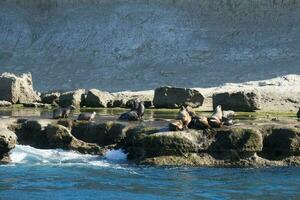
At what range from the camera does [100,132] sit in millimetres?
25797

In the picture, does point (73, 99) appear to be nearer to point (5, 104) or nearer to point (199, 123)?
point (5, 104)

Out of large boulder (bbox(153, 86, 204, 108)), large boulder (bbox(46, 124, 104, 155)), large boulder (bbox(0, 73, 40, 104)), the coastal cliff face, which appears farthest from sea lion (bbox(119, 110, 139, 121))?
the coastal cliff face

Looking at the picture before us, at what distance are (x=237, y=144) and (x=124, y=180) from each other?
4584 millimetres

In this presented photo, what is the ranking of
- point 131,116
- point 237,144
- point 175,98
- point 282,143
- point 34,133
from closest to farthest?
point 237,144 < point 282,143 < point 34,133 < point 131,116 < point 175,98

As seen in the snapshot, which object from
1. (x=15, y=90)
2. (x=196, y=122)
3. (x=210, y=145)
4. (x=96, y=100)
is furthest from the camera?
(x=15, y=90)

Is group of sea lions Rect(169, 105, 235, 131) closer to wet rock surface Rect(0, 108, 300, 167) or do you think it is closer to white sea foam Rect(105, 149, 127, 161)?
wet rock surface Rect(0, 108, 300, 167)

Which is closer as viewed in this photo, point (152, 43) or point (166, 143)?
point (166, 143)

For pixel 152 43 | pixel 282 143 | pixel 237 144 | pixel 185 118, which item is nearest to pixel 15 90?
pixel 185 118

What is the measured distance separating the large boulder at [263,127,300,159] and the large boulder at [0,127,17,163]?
797 cm

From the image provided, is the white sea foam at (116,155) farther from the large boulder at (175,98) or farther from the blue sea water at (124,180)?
the large boulder at (175,98)

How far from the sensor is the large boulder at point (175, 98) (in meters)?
38.1

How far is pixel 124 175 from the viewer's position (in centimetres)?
2106

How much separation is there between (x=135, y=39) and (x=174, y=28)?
3.51m

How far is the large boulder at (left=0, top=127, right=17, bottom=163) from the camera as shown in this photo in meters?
22.9
